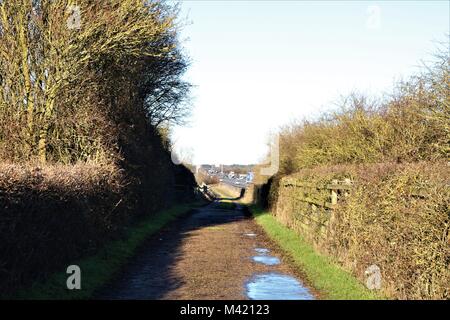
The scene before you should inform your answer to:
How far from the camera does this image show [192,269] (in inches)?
504

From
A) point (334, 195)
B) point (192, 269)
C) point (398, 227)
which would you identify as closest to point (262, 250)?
point (334, 195)

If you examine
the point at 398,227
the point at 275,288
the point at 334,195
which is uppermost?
the point at 334,195

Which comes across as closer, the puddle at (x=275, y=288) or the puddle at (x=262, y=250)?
the puddle at (x=275, y=288)

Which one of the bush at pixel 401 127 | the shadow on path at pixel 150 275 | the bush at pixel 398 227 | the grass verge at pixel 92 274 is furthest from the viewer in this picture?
the bush at pixel 401 127

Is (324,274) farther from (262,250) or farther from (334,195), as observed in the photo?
(262,250)

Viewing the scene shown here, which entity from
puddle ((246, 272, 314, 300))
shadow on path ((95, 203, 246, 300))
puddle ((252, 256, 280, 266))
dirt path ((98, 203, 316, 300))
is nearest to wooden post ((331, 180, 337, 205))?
dirt path ((98, 203, 316, 300))

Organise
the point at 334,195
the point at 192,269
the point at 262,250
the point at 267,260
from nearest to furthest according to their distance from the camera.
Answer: the point at 192,269
the point at 334,195
the point at 267,260
the point at 262,250

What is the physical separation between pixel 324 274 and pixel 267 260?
131 inches

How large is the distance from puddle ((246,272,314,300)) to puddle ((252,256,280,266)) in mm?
1804

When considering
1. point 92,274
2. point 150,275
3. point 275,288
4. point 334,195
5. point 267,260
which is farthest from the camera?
point 267,260

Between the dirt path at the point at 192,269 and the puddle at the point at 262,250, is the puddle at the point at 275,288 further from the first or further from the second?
the puddle at the point at 262,250

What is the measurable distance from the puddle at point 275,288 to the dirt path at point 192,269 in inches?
7.4

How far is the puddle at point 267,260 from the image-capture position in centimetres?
1409

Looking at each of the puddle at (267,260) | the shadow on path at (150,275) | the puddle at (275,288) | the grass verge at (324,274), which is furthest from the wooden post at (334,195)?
the shadow on path at (150,275)
